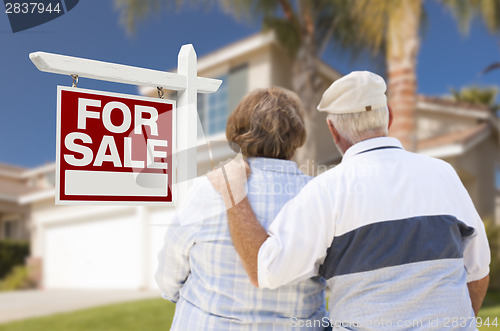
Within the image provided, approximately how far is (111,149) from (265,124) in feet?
1.65

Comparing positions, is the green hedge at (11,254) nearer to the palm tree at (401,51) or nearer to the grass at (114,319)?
the grass at (114,319)

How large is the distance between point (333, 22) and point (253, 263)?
9.89 m

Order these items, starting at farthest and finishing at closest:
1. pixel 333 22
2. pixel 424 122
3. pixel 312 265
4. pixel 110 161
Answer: pixel 424 122 → pixel 333 22 → pixel 312 265 → pixel 110 161

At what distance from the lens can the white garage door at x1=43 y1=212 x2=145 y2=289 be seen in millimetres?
11203

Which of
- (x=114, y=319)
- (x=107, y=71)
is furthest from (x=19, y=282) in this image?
(x=107, y=71)

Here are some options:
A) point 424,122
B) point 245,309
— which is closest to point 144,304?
point 245,309

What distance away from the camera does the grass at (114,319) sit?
6.14 meters

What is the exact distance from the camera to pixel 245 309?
1.46 m

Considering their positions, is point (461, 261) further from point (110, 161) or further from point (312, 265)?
point (110, 161)

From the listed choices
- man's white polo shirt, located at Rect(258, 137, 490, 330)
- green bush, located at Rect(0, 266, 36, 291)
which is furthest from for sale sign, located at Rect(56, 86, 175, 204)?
green bush, located at Rect(0, 266, 36, 291)

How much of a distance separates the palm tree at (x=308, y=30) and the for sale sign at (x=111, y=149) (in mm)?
7518

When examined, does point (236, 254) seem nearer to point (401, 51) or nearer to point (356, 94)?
point (356, 94)

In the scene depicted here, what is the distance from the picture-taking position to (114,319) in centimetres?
658

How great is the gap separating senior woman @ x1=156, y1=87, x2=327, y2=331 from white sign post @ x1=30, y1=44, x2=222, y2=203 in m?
0.07
